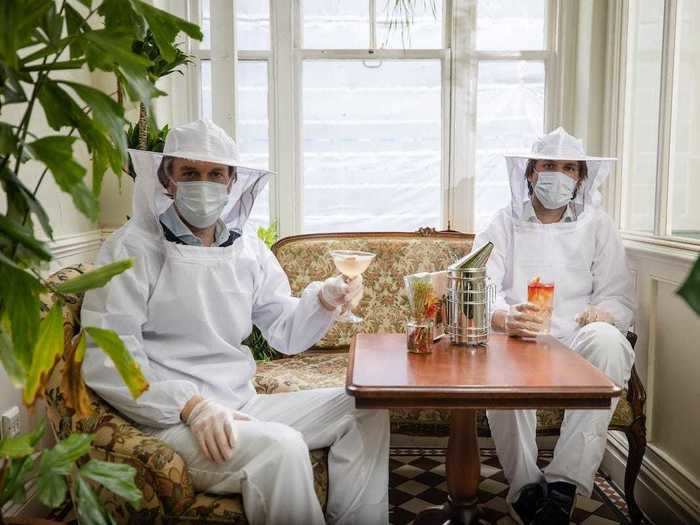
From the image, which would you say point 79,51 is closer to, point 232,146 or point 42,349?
point 42,349

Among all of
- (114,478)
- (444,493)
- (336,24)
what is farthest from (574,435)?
(336,24)

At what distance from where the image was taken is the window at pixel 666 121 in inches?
100

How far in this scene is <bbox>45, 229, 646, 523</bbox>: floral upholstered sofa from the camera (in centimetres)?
150

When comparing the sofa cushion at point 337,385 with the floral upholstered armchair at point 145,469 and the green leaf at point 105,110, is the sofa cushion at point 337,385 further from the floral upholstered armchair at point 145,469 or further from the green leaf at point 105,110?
the green leaf at point 105,110

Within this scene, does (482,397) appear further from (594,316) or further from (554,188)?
(554,188)

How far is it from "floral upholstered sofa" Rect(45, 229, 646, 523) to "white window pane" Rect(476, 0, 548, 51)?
1.11 m

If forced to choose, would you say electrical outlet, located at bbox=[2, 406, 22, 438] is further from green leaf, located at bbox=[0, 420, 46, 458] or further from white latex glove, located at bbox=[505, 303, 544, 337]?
white latex glove, located at bbox=[505, 303, 544, 337]

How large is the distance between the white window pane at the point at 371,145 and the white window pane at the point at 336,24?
0.11 m

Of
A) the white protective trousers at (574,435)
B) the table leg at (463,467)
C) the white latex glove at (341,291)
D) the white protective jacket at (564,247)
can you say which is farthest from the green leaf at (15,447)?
the white protective jacket at (564,247)

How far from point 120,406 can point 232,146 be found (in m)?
0.81

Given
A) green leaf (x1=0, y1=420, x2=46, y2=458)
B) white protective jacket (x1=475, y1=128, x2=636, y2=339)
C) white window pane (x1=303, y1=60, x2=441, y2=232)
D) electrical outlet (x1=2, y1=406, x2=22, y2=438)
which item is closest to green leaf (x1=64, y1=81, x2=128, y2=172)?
green leaf (x1=0, y1=420, x2=46, y2=458)

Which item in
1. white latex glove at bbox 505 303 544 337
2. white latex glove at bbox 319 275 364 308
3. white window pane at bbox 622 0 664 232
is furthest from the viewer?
white window pane at bbox 622 0 664 232

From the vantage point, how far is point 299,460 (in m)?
1.59

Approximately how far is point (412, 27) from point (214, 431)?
8.62 ft
